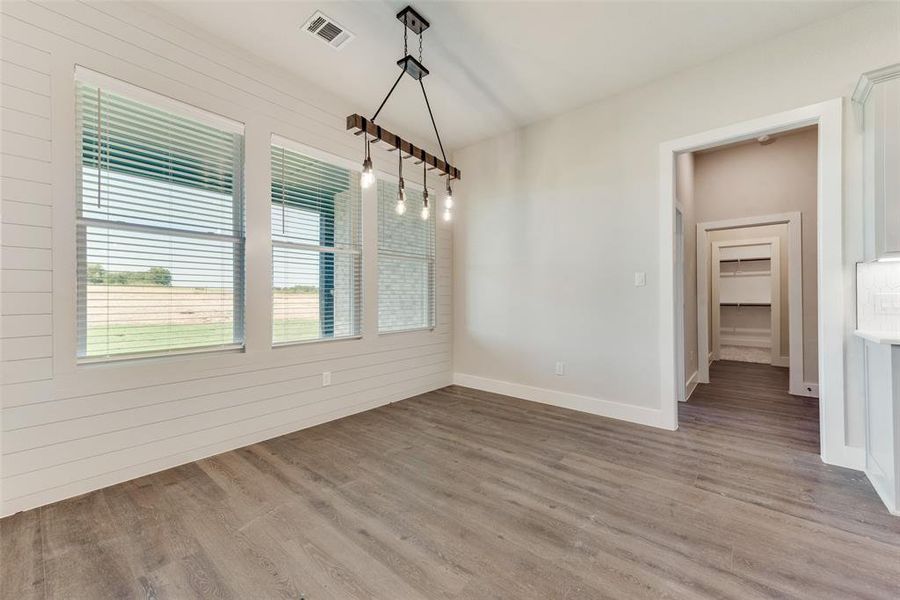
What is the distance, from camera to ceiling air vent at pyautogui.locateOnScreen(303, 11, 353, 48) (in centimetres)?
249

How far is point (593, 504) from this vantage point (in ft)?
6.61

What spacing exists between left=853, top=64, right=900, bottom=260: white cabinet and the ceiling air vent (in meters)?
3.36

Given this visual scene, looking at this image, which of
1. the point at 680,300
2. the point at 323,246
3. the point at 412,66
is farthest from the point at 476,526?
the point at 680,300

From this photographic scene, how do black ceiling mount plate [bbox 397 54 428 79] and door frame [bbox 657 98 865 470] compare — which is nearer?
door frame [bbox 657 98 865 470]

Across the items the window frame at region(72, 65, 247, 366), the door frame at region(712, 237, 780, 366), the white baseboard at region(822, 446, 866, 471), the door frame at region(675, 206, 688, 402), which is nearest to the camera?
the window frame at region(72, 65, 247, 366)

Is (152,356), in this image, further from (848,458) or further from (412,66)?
(848,458)

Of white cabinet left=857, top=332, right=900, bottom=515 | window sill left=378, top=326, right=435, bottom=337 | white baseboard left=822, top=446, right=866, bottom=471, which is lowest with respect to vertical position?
white baseboard left=822, top=446, right=866, bottom=471

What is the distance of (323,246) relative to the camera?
11.2ft

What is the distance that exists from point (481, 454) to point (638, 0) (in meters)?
3.25

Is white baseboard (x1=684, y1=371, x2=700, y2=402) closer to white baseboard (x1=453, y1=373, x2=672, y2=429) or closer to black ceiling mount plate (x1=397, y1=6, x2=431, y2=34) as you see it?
white baseboard (x1=453, y1=373, x2=672, y2=429)

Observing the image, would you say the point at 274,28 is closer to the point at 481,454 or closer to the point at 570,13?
the point at 570,13

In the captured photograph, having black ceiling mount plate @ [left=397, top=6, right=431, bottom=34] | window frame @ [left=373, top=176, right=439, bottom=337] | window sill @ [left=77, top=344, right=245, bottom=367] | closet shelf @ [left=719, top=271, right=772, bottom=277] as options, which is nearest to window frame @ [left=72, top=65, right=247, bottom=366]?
window sill @ [left=77, top=344, right=245, bottom=367]

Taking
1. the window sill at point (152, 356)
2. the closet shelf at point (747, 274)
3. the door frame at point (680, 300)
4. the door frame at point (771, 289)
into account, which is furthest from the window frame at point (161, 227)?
the closet shelf at point (747, 274)

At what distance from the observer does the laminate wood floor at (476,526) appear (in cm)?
147
